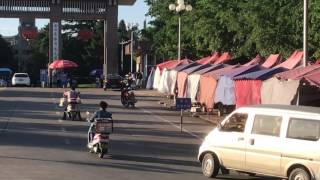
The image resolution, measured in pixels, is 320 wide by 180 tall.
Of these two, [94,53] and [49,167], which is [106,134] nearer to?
[49,167]

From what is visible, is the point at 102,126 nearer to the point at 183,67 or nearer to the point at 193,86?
the point at 193,86

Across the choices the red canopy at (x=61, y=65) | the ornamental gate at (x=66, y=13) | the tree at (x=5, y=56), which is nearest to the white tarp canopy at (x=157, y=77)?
the red canopy at (x=61, y=65)

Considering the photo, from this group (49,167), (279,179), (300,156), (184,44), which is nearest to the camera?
(300,156)

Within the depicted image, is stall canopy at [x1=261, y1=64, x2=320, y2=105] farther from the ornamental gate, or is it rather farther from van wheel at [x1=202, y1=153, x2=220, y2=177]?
the ornamental gate

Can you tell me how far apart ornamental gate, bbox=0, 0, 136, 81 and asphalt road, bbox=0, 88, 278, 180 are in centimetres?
4356

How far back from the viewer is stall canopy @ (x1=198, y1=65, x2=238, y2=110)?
34.9 metres

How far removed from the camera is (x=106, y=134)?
1916 cm

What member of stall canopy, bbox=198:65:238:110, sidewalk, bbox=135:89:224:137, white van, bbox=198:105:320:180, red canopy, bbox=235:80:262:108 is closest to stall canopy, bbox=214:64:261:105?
stall canopy, bbox=198:65:238:110

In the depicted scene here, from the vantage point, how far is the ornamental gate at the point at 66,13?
256ft

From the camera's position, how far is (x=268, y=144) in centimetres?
1427

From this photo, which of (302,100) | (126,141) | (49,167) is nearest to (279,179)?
(49,167)

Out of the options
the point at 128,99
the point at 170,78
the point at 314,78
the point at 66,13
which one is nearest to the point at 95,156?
the point at 314,78

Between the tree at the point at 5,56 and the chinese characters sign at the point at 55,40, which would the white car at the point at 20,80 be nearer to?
Answer: the chinese characters sign at the point at 55,40

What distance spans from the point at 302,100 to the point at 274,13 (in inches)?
542
